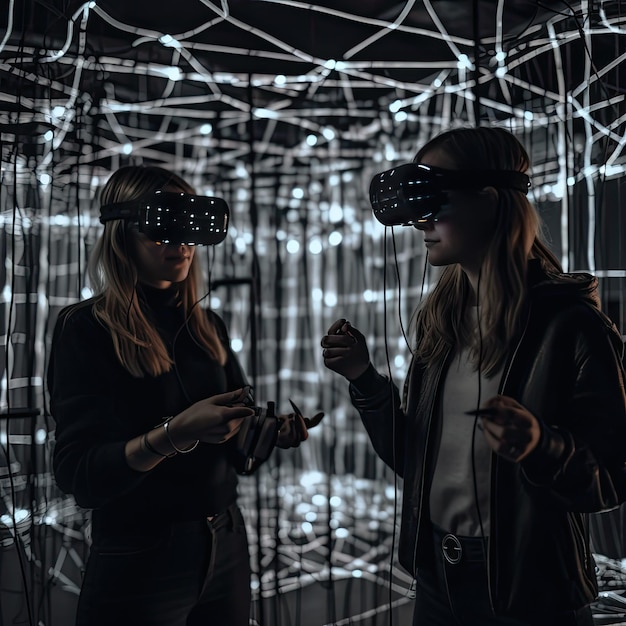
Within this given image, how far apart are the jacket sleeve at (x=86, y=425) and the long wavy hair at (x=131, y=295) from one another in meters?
0.04

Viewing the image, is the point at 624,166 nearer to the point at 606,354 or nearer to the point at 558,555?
the point at 606,354

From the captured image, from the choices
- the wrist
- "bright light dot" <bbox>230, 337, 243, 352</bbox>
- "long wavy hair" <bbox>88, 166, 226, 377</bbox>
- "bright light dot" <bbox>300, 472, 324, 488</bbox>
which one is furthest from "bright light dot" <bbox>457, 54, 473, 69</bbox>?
"bright light dot" <bbox>300, 472, 324, 488</bbox>

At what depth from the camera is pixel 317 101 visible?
2061 millimetres

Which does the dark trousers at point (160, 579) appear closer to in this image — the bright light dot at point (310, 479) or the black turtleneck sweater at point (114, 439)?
the black turtleneck sweater at point (114, 439)

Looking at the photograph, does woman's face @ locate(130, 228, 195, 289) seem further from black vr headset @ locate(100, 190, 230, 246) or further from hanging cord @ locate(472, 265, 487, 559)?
hanging cord @ locate(472, 265, 487, 559)

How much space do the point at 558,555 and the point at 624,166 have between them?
796 mm

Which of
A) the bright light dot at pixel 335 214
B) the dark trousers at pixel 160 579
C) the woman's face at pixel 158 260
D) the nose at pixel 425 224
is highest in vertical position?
the bright light dot at pixel 335 214

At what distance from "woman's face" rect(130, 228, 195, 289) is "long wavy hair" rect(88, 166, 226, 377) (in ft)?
0.04

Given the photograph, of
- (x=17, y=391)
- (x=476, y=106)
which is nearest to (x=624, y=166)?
(x=476, y=106)

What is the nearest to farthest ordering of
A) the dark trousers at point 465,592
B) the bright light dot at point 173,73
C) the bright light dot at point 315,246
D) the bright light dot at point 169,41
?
the dark trousers at point 465,592
the bright light dot at point 169,41
the bright light dot at point 173,73
the bright light dot at point 315,246

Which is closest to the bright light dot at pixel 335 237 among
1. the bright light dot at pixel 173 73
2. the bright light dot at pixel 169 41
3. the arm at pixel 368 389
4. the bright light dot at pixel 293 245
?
the bright light dot at pixel 293 245

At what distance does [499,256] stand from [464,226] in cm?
6

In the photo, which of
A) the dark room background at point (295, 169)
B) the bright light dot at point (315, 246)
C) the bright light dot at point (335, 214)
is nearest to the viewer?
the dark room background at point (295, 169)

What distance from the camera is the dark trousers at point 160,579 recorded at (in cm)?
98
